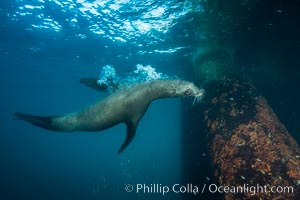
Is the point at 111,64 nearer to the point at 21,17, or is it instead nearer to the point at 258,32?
the point at 21,17

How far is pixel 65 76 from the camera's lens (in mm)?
29453

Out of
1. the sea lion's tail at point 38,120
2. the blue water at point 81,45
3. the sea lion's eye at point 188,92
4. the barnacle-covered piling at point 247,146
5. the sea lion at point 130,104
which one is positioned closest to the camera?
the barnacle-covered piling at point 247,146

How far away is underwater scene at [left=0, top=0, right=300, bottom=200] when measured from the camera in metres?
6.09

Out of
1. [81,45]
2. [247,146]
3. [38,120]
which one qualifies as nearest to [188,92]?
[247,146]

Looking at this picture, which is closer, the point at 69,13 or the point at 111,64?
the point at 69,13

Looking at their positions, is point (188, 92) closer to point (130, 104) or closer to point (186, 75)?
point (130, 104)

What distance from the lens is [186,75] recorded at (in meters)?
24.0

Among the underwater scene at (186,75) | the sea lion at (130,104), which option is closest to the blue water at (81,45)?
the underwater scene at (186,75)

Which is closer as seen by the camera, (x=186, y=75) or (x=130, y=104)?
(x=130, y=104)

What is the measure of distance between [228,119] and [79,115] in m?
4.14

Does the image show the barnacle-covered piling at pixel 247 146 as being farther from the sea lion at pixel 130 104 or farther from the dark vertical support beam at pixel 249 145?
the sea lion at pixel 130 104

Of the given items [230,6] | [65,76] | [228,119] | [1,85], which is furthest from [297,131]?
[1,85]

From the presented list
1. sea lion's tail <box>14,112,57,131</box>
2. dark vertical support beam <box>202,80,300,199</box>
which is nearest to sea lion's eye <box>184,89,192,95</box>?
dark vertical support beam <box>202,80,300,199</box>

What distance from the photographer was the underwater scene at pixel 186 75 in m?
6.09
